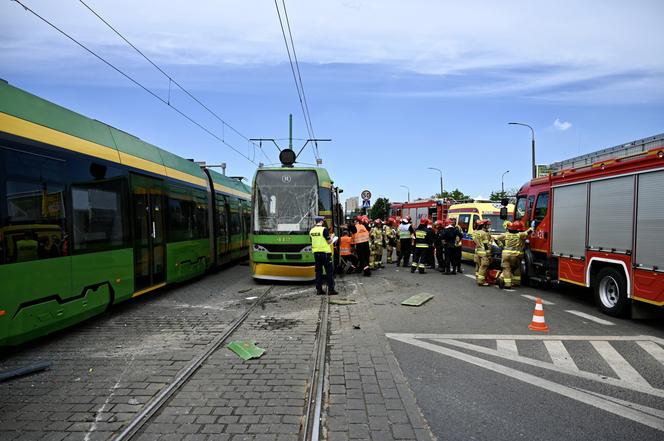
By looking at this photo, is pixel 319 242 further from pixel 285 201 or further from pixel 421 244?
pixel 421 244

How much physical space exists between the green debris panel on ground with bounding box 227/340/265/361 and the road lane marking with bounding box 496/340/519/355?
313 centimetres

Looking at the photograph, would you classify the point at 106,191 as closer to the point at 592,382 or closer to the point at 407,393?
the point at 407,393

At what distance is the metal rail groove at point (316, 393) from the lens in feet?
11.5

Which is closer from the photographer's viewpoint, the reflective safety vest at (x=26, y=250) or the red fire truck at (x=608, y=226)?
the reflective safety vest at (x=26, y=250)

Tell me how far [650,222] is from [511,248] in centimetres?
410

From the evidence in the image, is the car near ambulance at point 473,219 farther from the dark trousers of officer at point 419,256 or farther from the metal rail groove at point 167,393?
the metal rail groove at point 167,393

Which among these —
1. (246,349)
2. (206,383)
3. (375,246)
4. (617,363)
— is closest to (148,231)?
(246,349)

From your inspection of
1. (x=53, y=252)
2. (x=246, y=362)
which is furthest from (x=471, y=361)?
(x=53, y=252)

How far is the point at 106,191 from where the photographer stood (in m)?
7.17

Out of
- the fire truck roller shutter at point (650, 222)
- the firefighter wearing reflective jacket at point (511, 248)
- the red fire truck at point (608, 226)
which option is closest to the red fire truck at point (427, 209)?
the firefighter wearing reflective jacket at point (511, 248)

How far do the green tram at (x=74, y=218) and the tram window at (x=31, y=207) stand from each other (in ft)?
0.04

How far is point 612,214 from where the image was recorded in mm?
8008

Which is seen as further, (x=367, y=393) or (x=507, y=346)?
(x=507, y=346)

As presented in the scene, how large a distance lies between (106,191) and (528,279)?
1035 cm
